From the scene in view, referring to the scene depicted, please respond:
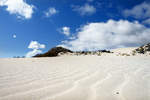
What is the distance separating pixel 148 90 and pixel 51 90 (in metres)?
1.27

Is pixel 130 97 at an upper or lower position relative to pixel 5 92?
lower

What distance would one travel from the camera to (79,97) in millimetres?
1277

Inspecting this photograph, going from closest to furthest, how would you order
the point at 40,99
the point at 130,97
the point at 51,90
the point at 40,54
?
1. the point at 40,99
2. the point at 130,97
3. the point at 51,90
4. the point at 40,54

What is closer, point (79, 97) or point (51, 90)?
point (79, 97)

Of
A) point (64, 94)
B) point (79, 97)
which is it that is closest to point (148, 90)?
point (79, 97)

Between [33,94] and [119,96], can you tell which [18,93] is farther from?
[119,96]

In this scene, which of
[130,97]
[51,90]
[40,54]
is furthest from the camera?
[40,54]

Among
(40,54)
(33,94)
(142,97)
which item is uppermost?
(40,54)

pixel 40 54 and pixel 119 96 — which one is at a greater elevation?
pixel 40 54

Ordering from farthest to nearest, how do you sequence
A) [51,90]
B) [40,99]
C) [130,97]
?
1. [51,90]
2. [130,97]
3. [40,99]

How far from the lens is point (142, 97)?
132 centimetres

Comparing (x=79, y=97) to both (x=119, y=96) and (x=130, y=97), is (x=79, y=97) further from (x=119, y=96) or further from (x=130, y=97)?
(x=130, y=97)

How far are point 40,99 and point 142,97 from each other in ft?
3.73

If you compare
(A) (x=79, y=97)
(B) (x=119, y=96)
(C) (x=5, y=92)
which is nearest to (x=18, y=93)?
(C) (x=5, y=92)
